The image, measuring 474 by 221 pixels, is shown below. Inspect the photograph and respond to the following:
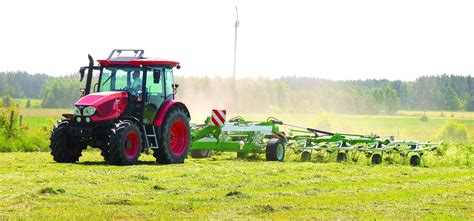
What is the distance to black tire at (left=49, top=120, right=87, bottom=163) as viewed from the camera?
19.2 meters

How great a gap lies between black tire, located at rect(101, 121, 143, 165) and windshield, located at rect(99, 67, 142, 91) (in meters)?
1.24

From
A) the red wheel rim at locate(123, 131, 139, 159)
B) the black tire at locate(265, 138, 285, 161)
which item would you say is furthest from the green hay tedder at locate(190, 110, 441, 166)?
the red wheel rim at locate(123, 131, 139, 159)

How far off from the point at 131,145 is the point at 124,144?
0.46m

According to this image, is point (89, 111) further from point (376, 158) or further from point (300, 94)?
point (300, 94)

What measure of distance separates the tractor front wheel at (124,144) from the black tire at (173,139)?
944 mm

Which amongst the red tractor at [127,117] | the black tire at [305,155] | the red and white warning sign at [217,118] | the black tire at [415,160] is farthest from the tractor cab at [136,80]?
the black tire at [415,160]

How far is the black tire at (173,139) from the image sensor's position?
20.0m

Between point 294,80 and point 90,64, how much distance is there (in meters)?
38.4

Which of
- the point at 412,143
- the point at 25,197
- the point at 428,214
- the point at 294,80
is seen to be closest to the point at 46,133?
the point at 412,143

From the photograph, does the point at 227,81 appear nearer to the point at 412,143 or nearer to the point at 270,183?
the point at 412,143

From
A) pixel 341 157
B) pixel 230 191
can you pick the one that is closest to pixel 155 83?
pixel 341 157

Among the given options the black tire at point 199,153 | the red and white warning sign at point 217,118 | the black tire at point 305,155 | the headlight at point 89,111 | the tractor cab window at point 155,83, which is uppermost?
the tractor cab window at point 155,83

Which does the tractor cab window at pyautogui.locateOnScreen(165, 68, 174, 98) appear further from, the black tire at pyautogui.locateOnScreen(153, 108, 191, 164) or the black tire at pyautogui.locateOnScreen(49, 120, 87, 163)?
the black tire at pyautogui.locateOnScreen(49, 120, 87, 163)

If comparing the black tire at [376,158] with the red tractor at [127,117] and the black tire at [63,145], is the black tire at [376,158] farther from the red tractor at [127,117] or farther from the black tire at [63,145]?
the black tire at [63,145]
